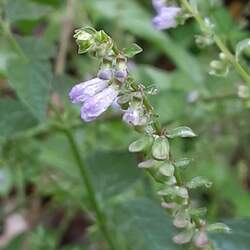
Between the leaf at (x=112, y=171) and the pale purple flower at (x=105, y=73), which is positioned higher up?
the pale purple flower at (x=105, y=73)

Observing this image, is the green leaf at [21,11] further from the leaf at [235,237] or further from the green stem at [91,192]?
the leaf at [235,237]

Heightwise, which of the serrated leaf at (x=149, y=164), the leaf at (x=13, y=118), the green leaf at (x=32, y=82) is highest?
the serrated leaf at (x=149, y=164)

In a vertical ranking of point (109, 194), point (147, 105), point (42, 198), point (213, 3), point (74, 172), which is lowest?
point (42, 198)

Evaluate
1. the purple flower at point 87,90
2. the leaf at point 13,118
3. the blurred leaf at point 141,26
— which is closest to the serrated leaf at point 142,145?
the purple flower at point 87,90

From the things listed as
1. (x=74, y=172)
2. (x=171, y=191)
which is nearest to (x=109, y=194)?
(x=74, y=172)

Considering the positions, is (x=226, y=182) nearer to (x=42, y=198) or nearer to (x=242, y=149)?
(x=242, y=149)

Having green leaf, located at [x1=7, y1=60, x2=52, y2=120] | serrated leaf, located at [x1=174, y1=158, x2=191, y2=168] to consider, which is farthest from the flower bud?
green leaf, located at [x1=7, y1=60, x2=52, y2=120]

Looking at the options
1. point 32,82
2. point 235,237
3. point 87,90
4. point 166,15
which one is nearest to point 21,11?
point 32,82

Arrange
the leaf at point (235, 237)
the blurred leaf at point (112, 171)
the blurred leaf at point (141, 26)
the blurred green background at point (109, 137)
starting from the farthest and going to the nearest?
1. the blurred leaf at point (141, 26)
2. the blurred leaf at point (112, 171)
3. the blurred green background at point (109, 137)
4. the leaf at point (235, 237)
